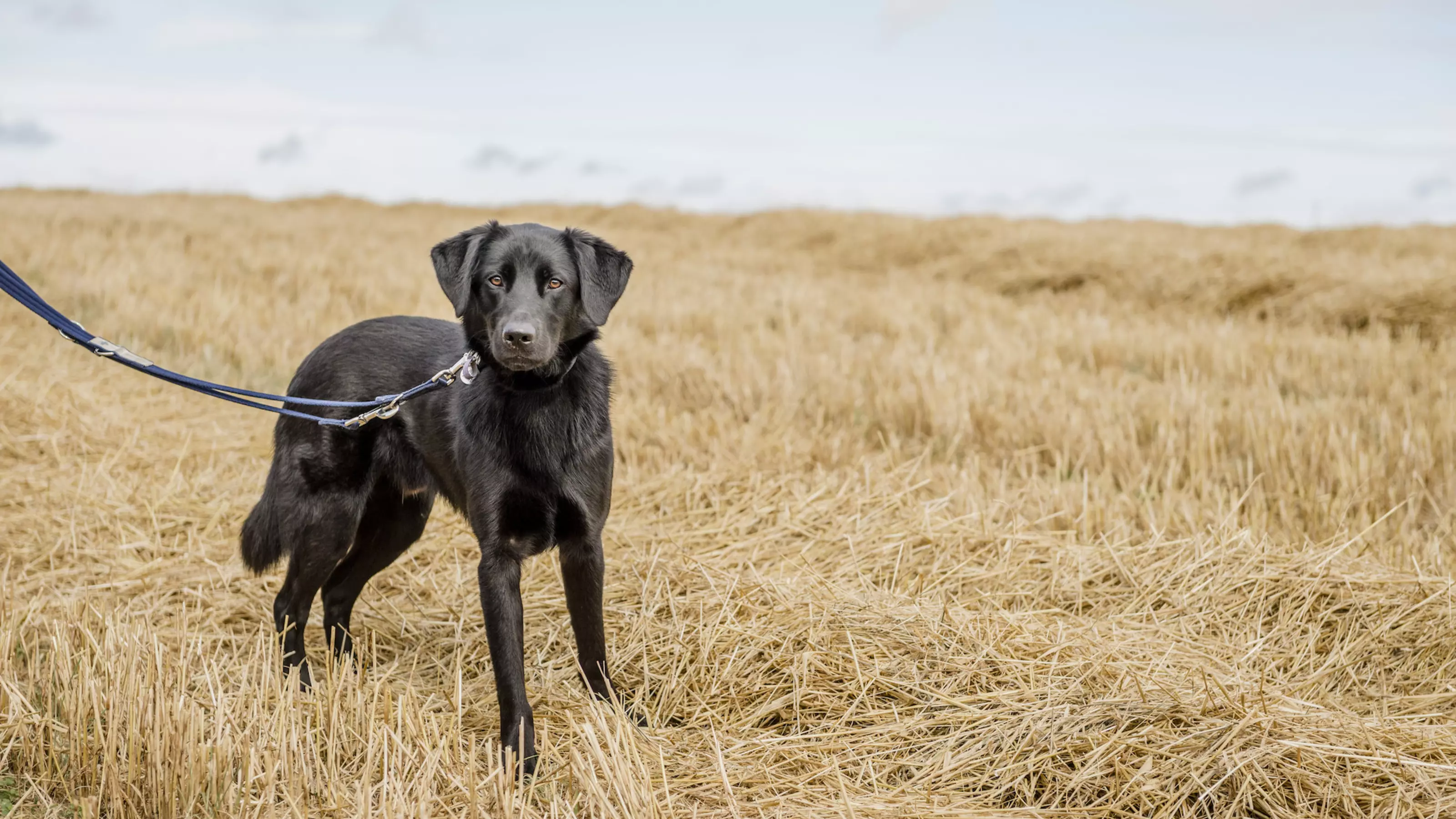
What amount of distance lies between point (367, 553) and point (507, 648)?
108cm

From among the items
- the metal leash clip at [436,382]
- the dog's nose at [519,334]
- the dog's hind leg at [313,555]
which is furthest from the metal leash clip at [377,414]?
the dog's nose at [519,334]

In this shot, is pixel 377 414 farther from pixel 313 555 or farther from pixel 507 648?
pixel 507 648

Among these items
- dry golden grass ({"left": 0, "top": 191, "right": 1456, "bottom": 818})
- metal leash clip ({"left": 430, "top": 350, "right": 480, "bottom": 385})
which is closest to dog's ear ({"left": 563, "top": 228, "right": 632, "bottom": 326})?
metal leash clip ({"left": 430, "top": 350, "right": 480, "bottom": 385})

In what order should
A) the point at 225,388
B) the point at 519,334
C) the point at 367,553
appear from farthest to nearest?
the point at 367,553 < the point at 225,388 < the point at 519,334

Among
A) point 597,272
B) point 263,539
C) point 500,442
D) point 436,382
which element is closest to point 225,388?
point 263,539

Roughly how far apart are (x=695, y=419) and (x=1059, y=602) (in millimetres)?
2617

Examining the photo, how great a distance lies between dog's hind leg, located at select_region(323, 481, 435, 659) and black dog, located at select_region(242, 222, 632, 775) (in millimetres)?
158

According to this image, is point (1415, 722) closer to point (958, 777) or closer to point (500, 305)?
point (958, 777)

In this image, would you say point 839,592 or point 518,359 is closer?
point 518,359

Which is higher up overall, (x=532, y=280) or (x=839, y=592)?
(x=532, y=280)

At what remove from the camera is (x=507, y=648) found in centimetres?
270

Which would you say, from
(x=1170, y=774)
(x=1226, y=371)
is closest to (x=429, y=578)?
(x=1170, y=774)

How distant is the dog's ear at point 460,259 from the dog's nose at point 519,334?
0.30m

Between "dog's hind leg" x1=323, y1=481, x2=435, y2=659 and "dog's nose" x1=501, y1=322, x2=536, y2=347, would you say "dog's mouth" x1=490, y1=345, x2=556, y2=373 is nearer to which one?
"dog's nose" x1=501, y1=322, x2=536, y2=347
